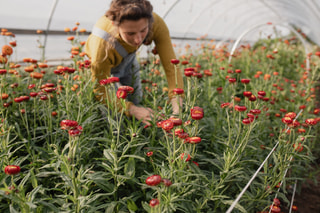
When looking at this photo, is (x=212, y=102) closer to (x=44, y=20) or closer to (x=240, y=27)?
(x=44, y=20)

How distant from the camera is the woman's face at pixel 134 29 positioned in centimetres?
192

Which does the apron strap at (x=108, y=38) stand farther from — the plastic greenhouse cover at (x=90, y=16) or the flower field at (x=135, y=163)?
the plastic greenhouse cover at (x=90, y=16)

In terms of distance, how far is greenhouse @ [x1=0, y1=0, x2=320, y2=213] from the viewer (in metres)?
1.42

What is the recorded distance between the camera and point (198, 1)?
984cm

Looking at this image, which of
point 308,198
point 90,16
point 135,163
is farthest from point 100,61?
point 90,16

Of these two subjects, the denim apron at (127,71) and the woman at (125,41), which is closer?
the woman at (125,41)

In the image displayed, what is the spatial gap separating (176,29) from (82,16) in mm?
4340

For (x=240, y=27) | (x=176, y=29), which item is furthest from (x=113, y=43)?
(x=240, y=27)

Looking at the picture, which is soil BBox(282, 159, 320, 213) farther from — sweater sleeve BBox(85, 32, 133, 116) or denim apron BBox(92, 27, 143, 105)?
sweater sleeve BBox(85, 32, 133, 116)

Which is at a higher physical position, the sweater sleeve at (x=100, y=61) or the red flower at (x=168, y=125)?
the sweater sleeve at (x=100, y=61)

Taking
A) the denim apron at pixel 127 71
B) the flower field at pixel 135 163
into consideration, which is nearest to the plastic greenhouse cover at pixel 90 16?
the denim apron at pixel 127 71

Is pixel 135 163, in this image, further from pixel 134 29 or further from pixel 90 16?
pixel 90 16

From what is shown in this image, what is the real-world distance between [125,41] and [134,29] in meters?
0.17

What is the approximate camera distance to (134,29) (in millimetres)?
1930
